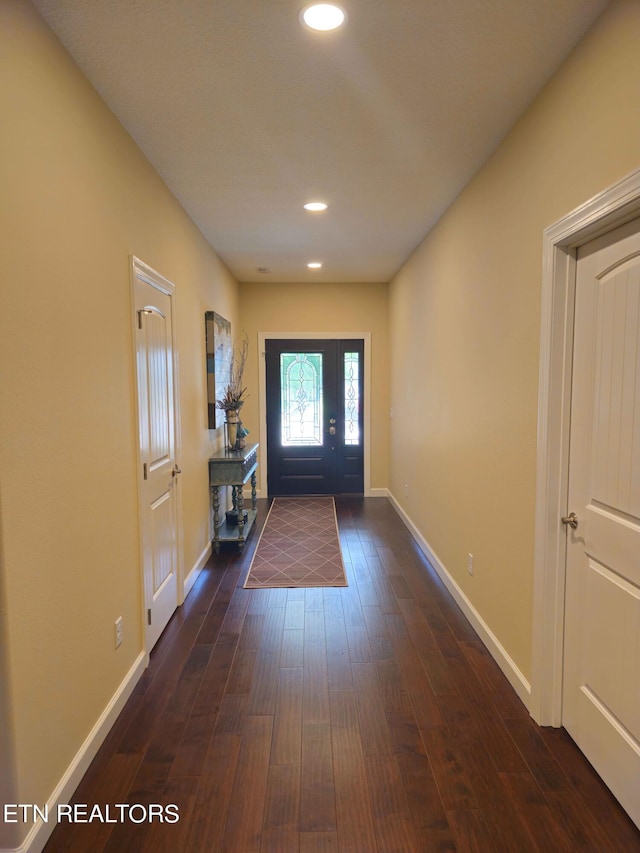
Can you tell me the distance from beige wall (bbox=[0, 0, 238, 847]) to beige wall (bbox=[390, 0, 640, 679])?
6.07 feet

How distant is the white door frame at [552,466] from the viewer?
195cm

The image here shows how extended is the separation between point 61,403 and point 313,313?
4.80 m

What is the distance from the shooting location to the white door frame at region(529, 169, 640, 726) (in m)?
1.95

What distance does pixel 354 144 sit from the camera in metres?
2.56

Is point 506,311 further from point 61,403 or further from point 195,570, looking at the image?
point 195,570

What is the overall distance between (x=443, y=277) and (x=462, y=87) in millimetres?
1664

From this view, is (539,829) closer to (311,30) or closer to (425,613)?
(425,613)

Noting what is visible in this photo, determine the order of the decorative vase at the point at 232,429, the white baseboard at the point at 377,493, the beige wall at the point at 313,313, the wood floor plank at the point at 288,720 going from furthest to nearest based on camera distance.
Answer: the white baseboard at the point at 377,493 → the beige wall at the point at 313,313 → the decorative vase at the point at 232,429 → the wood floor plank at the point at 288,720

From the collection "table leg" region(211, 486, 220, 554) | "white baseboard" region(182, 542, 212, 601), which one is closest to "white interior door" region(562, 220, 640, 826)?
"white baseboard" region(182, 542, 212, 601)

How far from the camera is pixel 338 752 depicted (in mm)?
1947

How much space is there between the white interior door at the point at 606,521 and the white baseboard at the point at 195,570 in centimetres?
240

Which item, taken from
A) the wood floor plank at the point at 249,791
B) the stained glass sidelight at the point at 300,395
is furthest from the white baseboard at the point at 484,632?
the stained glass sidelight at the point at 300,395

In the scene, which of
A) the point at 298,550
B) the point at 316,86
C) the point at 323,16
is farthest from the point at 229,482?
the point at 323,16

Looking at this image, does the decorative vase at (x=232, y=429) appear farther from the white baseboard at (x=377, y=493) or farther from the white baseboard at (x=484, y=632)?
the white baseboard at (x=377, y=493)
